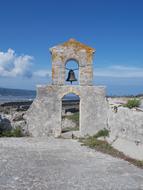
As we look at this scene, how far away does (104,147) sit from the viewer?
609 inches

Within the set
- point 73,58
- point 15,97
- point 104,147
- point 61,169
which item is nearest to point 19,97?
point 15,97

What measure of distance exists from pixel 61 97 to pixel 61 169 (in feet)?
22.6

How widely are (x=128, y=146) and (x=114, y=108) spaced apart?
3.07m

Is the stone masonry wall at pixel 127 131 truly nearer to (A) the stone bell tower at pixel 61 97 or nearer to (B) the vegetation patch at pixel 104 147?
(B) the vegetation patch at pixel 104 147

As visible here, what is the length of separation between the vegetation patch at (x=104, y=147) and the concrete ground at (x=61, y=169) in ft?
1.11

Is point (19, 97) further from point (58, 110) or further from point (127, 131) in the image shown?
point (127, 131)

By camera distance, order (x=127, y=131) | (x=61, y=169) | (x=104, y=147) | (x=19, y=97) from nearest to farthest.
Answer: (x=61, y=169), (x=127, y=131), (x=104, y=147), (x=19, y=97)

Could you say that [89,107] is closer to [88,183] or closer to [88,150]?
[88,150]

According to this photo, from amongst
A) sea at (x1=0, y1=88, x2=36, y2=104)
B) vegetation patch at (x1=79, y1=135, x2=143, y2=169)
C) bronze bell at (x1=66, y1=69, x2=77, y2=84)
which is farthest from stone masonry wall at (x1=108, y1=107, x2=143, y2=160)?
sea at (x1=0, y1=88, x2=36, y2=104)

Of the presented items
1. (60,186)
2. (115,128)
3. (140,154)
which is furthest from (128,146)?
(60,186)

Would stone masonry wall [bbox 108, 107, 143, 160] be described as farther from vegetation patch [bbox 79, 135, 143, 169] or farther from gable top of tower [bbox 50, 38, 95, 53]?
gable top of tower [bbox 50, 38, 95, 53]

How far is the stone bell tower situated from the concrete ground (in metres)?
2.34

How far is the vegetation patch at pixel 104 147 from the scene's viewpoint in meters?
12.8

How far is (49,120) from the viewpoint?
59.2 ft
